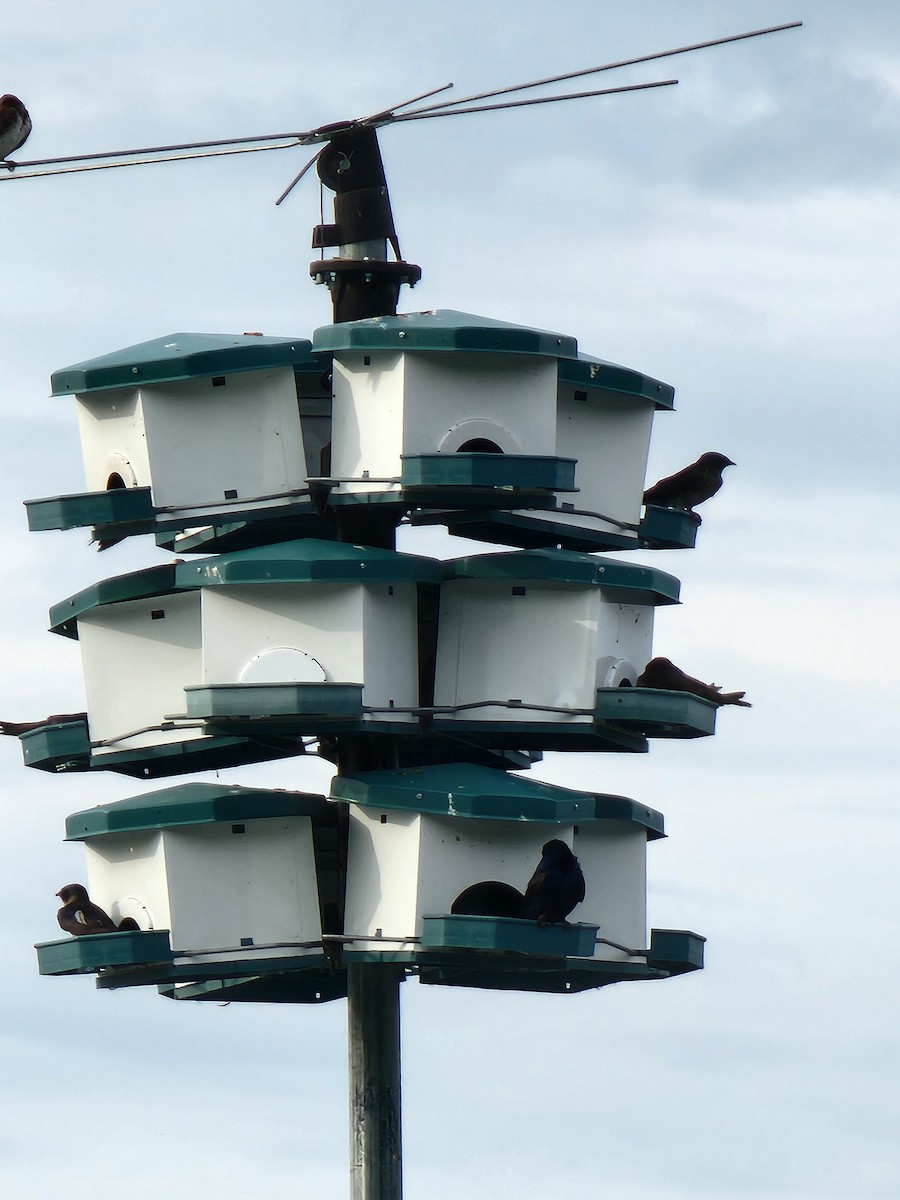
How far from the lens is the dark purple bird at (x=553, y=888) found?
32.8 metres

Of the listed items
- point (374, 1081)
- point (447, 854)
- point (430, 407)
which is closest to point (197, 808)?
point (447, 854)

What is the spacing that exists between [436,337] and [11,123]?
4.10 m

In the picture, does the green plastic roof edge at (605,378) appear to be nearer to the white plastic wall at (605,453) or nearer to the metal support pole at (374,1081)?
the white plastic wall at (605,453)

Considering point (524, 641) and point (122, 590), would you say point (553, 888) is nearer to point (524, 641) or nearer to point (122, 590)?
point (524, 641)

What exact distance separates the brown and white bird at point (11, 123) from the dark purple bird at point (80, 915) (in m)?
6.06

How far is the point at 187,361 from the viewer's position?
33438 millimetres

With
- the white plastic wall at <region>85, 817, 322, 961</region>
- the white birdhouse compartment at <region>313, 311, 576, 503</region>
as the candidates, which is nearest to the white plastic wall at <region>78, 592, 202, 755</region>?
the white plastic wall at <region>85, 817, 322, 961</region>

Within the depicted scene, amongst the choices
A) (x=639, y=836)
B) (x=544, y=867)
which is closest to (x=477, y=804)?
(x=544, y=867)

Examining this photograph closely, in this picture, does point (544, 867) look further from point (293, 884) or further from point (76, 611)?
point (76, 611)

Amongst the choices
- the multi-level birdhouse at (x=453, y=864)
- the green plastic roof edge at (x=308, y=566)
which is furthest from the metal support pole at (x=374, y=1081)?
the green plastic roof edge at (x=308, y=566)

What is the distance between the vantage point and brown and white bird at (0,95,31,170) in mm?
34188

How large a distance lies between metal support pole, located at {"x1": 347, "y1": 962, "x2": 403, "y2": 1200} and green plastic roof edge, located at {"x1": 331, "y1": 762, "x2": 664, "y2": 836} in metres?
1.64

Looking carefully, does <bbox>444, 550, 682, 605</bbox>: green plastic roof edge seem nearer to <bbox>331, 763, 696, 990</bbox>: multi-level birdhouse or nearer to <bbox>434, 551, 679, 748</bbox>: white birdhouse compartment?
<bbox>434, 551, 679, 748</bbox>: white birdhouse compartment

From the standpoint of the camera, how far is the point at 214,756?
3472 cm
